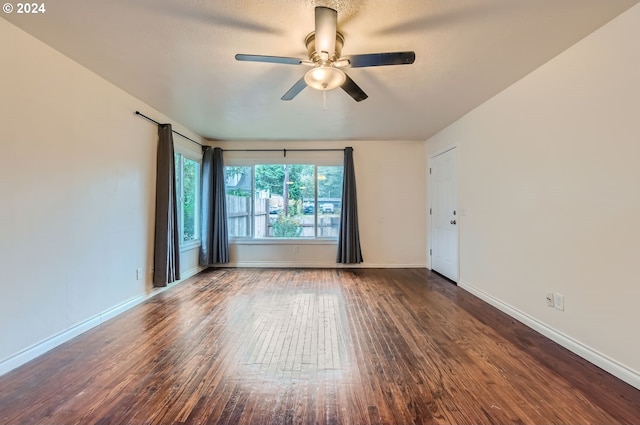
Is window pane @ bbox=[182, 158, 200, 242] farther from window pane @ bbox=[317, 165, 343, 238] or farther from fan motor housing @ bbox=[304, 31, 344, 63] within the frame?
fan motor housing @ bbox=[304, 31, 344, 63]

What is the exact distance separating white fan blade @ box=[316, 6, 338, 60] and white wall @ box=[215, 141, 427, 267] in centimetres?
350

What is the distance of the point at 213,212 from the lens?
5207 mm

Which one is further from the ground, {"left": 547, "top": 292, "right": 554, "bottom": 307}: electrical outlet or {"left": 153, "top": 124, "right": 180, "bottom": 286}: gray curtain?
{"left": 153, "top": 124, "right": 180, "bottom": 286}: gray curtain

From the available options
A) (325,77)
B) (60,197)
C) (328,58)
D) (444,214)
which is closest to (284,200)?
(444,214)

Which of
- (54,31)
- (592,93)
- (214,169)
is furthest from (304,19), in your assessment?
(214,169)

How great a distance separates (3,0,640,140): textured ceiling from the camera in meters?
1.85

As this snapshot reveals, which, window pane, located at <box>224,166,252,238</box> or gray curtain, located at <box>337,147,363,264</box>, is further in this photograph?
window pane, located at <box>224,166,252,238</box>

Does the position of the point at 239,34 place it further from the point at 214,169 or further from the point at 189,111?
the point at 214,169

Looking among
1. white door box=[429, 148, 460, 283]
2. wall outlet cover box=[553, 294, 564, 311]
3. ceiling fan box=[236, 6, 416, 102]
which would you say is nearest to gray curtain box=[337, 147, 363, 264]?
white door box=[429, 148, 460, 283]

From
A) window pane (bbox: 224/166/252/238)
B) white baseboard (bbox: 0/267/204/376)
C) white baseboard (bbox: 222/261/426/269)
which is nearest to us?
white baseboard (bbox: 0/267/204/376)

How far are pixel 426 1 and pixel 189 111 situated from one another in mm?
3105

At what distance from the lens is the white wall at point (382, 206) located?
17.9ft

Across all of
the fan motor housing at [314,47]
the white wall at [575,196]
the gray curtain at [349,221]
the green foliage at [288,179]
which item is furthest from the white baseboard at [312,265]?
the fan motor housing at [314,47]

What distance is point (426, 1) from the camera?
1787 mm
